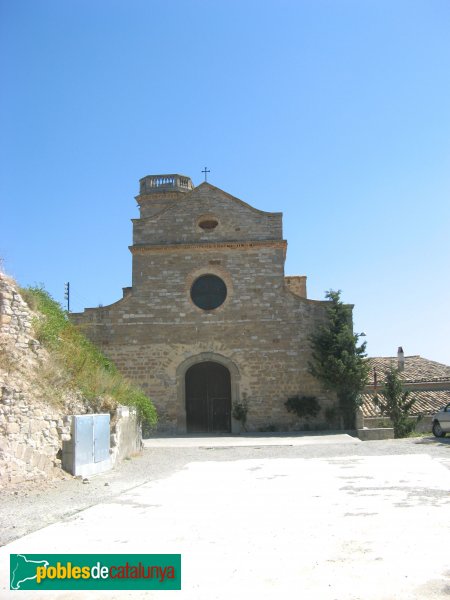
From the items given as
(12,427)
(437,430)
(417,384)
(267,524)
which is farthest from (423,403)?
(267,524)

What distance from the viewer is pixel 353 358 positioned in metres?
20.5

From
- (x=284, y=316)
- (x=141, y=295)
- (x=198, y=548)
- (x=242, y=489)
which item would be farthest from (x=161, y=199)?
(x=198, y=548)

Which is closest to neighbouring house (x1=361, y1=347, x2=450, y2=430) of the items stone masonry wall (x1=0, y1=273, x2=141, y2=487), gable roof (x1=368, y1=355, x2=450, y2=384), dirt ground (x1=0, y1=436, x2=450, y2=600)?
gable roof (x1=368, y1=355, x2=450, y2=384)

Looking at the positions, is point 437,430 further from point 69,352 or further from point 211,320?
point 69,352

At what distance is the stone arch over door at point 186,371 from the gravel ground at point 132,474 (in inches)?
183

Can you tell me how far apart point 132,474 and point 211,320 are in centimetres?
1105

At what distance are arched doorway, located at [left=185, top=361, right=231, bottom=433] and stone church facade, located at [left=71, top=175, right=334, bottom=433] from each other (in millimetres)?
39

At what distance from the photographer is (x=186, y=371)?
72.2 ft

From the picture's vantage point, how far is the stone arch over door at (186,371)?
21594 millimetres

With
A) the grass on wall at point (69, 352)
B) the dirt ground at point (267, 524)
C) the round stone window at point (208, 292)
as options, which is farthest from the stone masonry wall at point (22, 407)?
the round stone window at point (208, 292)

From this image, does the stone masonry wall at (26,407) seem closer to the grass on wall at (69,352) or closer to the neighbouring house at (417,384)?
the grass on wall at (69,352)

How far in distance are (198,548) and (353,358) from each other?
15745mm

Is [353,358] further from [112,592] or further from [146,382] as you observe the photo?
[112,592]

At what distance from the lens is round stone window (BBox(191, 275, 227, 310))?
22.5 metres
